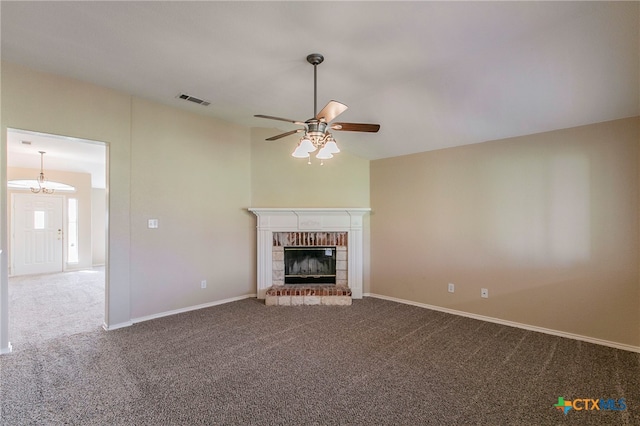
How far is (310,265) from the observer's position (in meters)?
4.86

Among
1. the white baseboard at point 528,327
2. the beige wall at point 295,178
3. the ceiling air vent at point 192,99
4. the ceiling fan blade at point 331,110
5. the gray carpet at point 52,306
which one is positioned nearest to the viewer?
the ceiling fan blade at point 331,110

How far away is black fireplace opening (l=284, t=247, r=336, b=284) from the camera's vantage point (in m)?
4.80

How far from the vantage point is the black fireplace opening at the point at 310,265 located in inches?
189

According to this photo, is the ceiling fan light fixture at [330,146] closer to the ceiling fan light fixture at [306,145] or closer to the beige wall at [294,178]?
the ceiling fan light fixture at [306,145]

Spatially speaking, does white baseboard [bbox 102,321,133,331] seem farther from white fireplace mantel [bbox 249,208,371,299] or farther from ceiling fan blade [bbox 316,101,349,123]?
ceiling fan blade [bbox 316,101,349,123]

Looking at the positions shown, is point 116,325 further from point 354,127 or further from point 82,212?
point 82,212

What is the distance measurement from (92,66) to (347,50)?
2460mm

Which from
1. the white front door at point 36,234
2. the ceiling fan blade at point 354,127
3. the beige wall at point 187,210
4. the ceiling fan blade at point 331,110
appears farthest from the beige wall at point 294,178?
the white front door at point 36,234

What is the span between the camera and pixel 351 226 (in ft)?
15.3

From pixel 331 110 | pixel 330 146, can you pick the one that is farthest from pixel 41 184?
pixel 331 110
